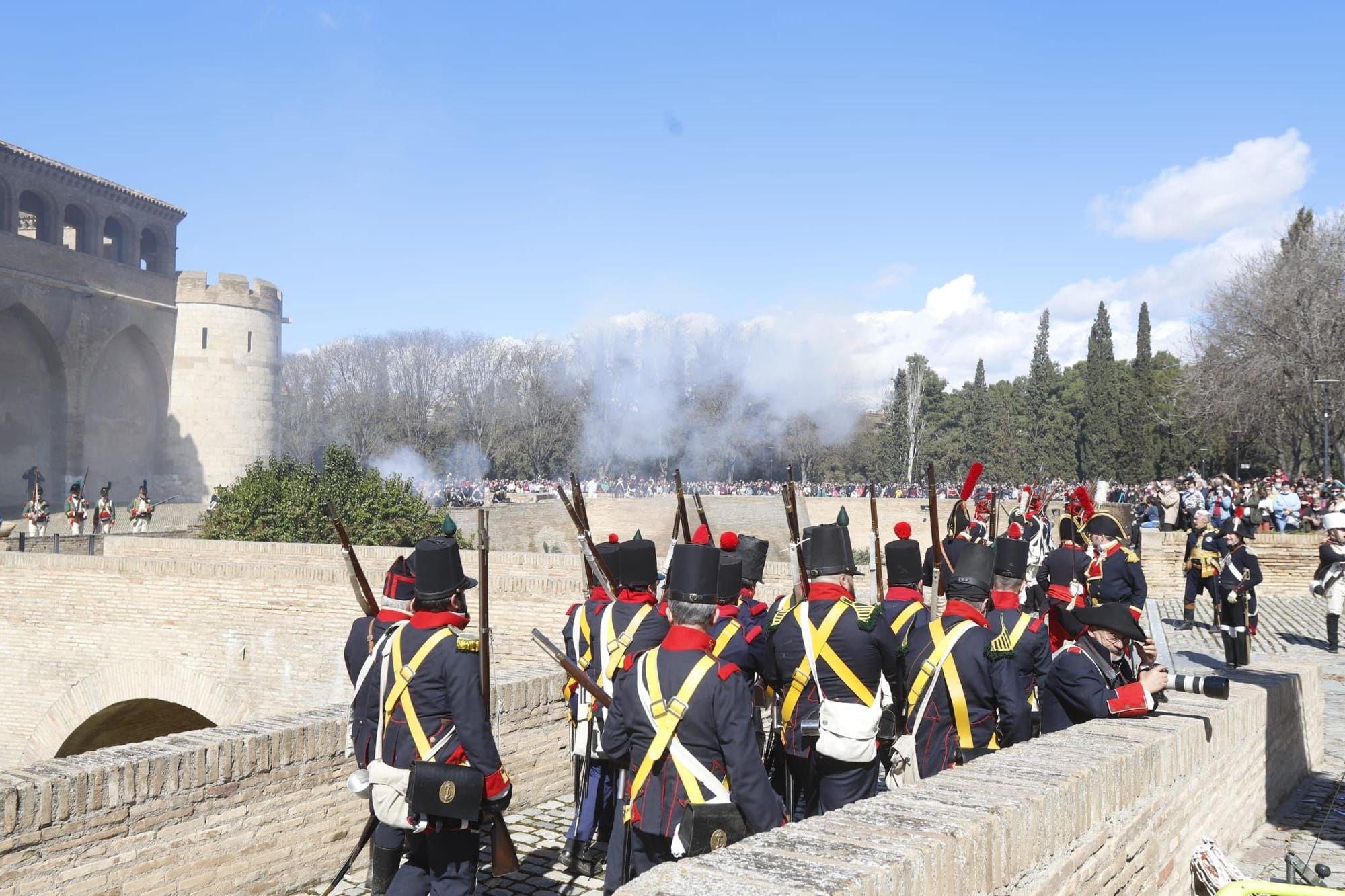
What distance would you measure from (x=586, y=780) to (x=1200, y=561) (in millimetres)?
11920

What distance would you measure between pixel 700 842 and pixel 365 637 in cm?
223

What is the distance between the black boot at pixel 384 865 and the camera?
464 centimetres

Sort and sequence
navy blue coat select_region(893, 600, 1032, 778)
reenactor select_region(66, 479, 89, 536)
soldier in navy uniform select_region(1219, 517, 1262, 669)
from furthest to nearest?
reenactor select_region(66, 479, 89, 536), soldier in navy uniform select_region(1219, 517, 1262, 669), navy blue coat select_region(893, 600, 1032, 778)

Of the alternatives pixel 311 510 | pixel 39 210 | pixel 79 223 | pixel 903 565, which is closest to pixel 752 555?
pixel 903 565

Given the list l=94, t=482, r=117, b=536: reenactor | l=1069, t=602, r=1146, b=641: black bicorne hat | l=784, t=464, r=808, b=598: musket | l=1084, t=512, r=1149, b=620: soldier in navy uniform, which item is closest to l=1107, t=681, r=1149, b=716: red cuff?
l=1069, t=602, r=1146, b=641: black bicorne hat

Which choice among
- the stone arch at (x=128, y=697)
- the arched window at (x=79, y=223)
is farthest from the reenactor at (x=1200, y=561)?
the arched window at (x=79, y=223)

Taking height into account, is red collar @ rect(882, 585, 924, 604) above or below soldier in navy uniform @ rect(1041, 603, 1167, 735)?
above

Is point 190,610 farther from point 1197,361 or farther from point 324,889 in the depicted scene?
point 1197,361

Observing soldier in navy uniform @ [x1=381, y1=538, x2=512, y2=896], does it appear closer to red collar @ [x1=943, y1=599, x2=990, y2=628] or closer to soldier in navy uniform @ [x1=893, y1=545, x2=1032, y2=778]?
soldier in navy uniform @ [x1=893, y1=545, x2=1032, y2=778]

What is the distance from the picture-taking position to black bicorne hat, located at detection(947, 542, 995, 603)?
17.4ft

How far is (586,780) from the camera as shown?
6.14m

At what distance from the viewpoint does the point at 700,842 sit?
396 centimetres

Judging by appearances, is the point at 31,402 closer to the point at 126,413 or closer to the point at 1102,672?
the point at 126,413

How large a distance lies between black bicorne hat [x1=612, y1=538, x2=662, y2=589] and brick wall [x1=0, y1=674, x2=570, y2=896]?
1.67 meters
